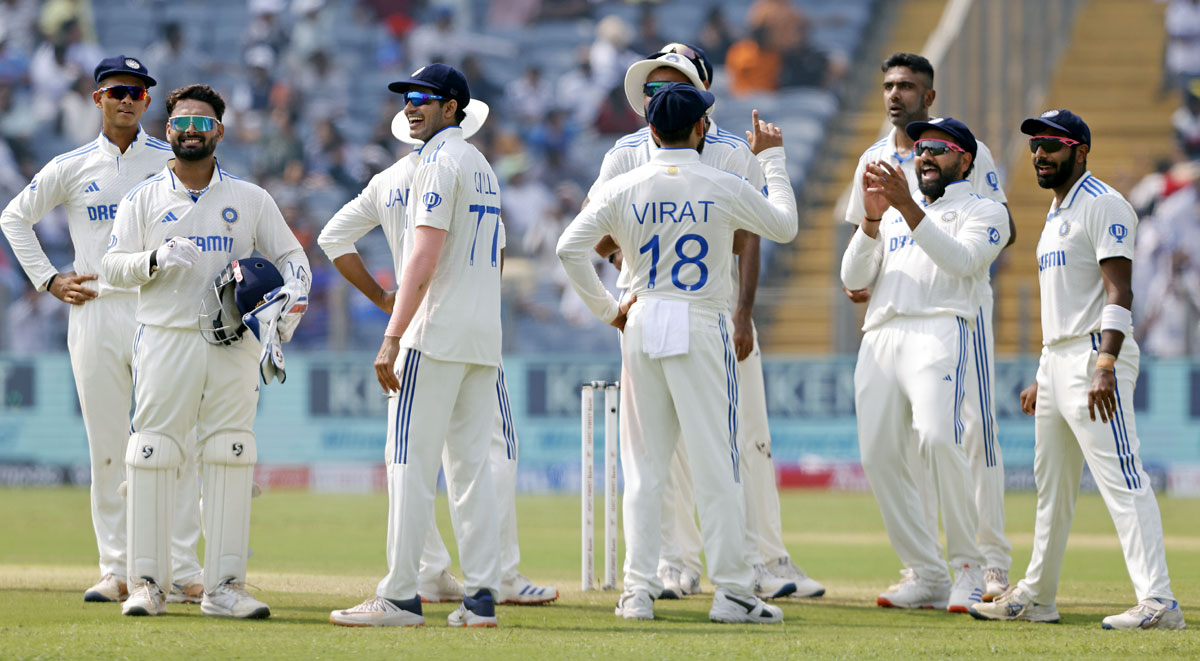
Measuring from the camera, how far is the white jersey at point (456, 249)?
20.6ft

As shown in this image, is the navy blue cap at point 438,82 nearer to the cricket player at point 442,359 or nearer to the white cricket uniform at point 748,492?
the cricket player at point 442,359

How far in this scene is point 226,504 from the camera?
21.6ft

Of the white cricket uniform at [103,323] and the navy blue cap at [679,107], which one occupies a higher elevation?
the navy blue cap at [679,107]

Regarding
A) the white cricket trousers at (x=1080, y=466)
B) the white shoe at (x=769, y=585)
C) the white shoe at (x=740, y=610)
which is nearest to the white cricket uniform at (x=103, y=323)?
the white shoe at (x=740, y=610)

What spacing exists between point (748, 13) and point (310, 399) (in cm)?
1022

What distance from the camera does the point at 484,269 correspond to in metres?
6.46

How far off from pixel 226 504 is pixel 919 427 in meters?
3.23

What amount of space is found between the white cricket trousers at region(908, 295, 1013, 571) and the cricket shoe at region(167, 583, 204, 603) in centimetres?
361

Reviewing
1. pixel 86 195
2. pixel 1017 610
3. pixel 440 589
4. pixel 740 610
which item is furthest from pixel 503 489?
pixel 86 195

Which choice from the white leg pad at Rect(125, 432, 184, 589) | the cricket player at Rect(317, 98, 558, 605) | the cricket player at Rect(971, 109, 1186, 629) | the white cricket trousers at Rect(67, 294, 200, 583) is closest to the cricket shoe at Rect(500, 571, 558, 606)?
the cricket player at Rect(317, 98, 558, 605)

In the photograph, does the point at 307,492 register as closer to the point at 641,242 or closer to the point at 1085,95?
the point at 641,242

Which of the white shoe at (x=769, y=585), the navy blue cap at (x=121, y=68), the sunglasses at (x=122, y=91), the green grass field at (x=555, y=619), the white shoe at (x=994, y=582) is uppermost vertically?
the navy blue cap at (x=121, y=68)

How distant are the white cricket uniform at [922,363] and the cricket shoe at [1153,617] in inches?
37.6

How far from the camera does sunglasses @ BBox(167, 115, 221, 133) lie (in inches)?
264
